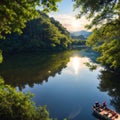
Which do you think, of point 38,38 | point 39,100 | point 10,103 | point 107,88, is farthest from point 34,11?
point 38,38

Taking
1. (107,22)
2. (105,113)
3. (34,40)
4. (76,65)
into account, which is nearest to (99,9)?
(107,22)

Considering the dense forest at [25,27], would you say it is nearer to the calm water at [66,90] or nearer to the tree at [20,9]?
the tree at [20,9]

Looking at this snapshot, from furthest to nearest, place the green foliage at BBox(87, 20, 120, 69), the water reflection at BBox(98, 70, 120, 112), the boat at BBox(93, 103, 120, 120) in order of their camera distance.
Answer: the water reflection at BBox(98, 70, 120, 112)
the boat at BBox(93, 103, 120, 120)
the green foliage at BBox(87, 20, 120, 69)

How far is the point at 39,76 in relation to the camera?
70312 millimetres

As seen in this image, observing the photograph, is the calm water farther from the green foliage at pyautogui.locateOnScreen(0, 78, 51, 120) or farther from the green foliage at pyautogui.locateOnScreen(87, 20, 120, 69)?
the green foliage at pyautogui.locateOnScreen(0, 78, 51, 120)

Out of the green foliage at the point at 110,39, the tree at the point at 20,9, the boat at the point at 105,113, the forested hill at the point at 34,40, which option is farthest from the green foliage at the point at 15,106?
the forested hill at the point at 34,40

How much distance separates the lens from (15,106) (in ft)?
54.5

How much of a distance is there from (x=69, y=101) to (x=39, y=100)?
6036 mm

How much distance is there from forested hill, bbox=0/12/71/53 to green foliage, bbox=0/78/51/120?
4537 inches

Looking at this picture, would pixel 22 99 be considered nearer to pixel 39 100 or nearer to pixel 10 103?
pixel 10 103

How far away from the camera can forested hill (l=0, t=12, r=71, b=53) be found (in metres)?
134

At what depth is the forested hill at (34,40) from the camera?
13394 centimetres

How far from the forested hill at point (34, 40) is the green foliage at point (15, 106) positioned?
11524cm

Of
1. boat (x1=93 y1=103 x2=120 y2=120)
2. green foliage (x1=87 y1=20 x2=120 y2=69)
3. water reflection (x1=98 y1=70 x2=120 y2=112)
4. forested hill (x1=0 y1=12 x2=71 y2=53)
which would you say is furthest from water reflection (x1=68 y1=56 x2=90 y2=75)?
green foliage (x1=87 y1=20 x2=120 y2=69)
